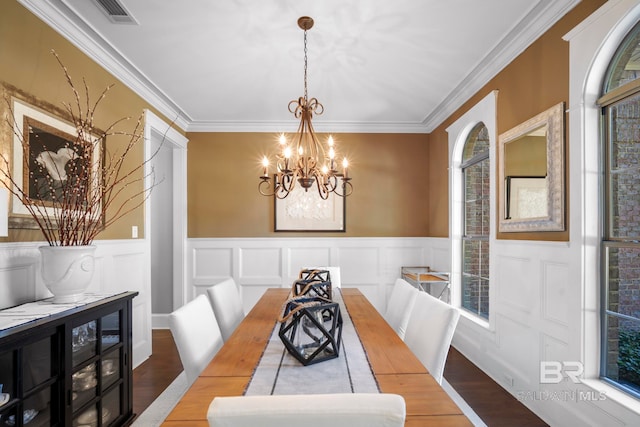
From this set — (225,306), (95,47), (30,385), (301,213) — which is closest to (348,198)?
(301,213)

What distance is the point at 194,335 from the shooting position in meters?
1.69

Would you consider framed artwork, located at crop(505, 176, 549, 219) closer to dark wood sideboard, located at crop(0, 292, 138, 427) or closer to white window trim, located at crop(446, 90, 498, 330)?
white window trim, located at crop(446, 90, 498, 330)

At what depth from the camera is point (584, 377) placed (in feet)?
6.96

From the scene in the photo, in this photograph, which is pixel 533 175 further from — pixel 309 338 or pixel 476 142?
Answer: pixel 309 338

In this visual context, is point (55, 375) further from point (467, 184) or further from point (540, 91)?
point (467, 184)

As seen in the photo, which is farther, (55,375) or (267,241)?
(267,241)

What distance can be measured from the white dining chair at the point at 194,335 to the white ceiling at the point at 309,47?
6.08 feet

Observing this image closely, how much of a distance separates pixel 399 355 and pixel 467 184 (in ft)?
9.80

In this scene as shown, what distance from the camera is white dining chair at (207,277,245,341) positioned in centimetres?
231

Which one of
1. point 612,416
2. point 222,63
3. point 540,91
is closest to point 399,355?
point 612,416

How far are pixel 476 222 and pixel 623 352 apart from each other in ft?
6.35

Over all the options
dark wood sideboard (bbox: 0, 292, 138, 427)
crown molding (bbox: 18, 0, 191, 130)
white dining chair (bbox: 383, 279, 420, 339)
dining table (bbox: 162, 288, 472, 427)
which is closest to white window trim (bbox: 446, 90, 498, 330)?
white dining chair (bbox: 383, 279, 420, 339)

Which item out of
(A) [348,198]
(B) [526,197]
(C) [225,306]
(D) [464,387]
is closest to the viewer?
(C) [225,306]

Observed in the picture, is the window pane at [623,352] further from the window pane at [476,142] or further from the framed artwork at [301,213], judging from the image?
the framed artwork at [301,213]
